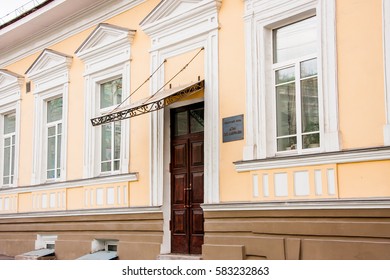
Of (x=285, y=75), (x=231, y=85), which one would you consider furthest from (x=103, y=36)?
(x=285, y=75)

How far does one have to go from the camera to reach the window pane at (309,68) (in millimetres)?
7570

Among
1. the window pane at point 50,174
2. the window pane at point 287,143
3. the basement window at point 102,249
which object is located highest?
the window pane at point 287,143

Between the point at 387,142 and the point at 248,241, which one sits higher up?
the point at 387,142

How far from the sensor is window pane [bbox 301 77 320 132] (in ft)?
24.6

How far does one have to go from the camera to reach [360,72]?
6859 mm

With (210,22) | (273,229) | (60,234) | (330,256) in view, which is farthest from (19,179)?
(330,256)

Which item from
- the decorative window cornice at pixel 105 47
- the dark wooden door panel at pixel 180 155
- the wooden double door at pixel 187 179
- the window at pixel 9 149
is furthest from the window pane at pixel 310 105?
the window at pixel 9 149

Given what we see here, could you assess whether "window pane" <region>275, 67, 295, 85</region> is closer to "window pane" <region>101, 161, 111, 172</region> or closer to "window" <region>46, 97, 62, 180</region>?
"window pane" <region>101, 161, 111, 172</region>

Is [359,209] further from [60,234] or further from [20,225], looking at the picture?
[20,225]

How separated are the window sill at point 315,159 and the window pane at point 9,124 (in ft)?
25.1

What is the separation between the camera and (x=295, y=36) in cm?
789

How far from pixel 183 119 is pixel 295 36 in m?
2.57

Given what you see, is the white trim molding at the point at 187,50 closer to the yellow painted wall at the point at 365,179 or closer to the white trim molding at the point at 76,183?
the white trim molding at the point at 76,183

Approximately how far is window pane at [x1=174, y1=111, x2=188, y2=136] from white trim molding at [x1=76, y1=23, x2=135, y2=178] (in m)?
1.05
